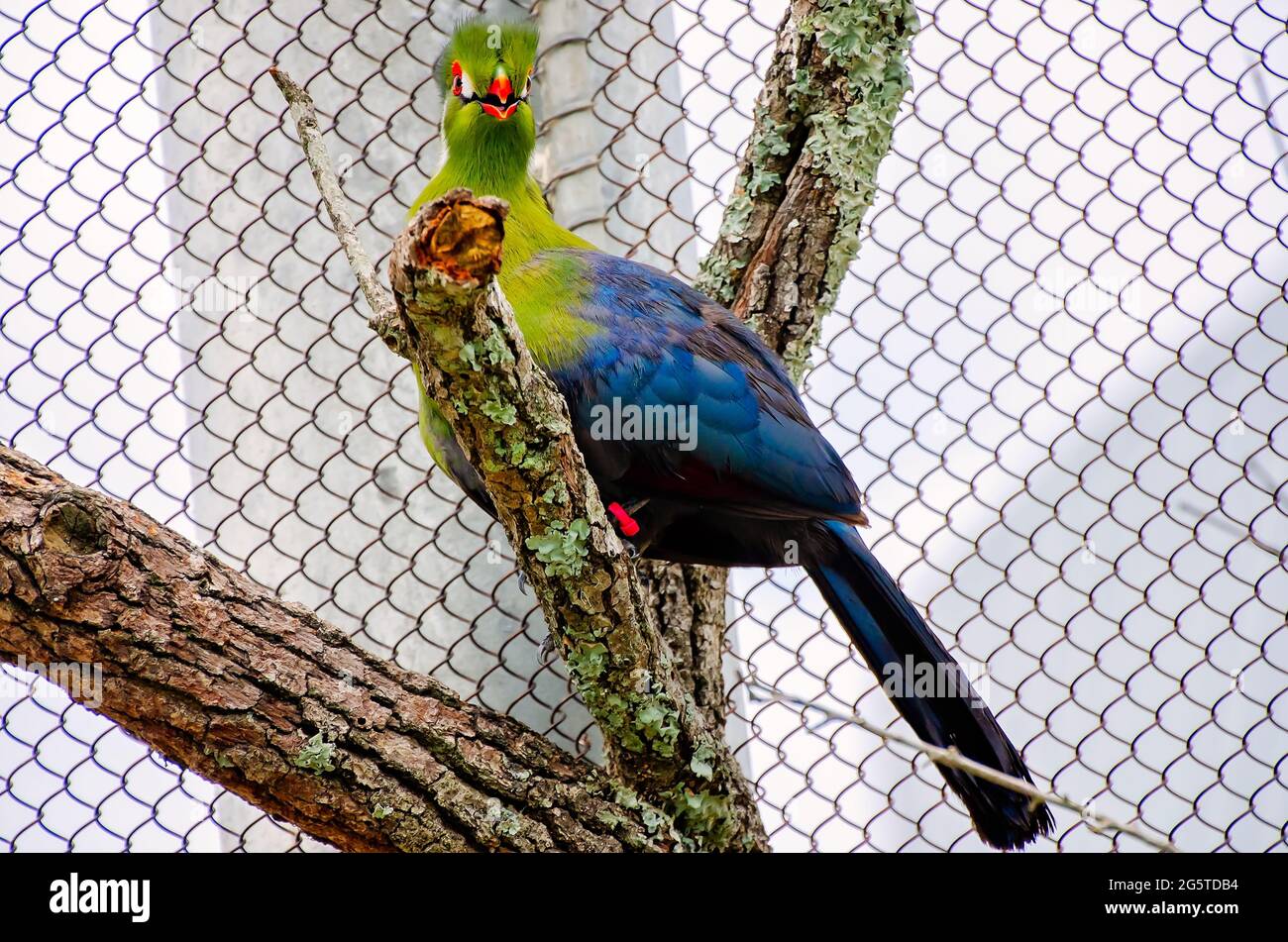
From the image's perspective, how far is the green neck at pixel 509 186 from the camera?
1985mm

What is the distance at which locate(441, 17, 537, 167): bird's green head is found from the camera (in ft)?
6.38

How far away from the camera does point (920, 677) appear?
1.78 meters

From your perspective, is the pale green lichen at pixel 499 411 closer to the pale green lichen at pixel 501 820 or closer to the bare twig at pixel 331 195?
the bare twig at pixel 331 195

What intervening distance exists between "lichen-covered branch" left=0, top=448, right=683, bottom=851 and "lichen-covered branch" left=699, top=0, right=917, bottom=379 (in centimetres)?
102

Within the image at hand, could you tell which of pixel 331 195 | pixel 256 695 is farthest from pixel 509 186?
pixel 256 695

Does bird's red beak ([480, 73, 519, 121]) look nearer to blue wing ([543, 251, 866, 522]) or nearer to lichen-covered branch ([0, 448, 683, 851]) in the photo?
blue wing ([543, 251, 866, 522])

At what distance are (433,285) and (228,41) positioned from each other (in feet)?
6.35

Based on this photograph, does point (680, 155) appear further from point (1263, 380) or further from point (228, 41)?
point (1263, 380)

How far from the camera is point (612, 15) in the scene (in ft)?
10.0

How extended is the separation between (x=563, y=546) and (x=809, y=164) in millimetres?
1061

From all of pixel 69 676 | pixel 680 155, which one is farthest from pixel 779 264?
pixel 69 676

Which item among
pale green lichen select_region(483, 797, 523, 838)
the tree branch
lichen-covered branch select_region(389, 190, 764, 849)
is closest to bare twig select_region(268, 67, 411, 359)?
the tree branch

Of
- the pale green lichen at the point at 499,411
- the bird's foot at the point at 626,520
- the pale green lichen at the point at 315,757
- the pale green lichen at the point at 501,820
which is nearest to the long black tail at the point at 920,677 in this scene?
the bird's foot at the point at 626,520

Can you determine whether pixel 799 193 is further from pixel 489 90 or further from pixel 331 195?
pixel 331 195
